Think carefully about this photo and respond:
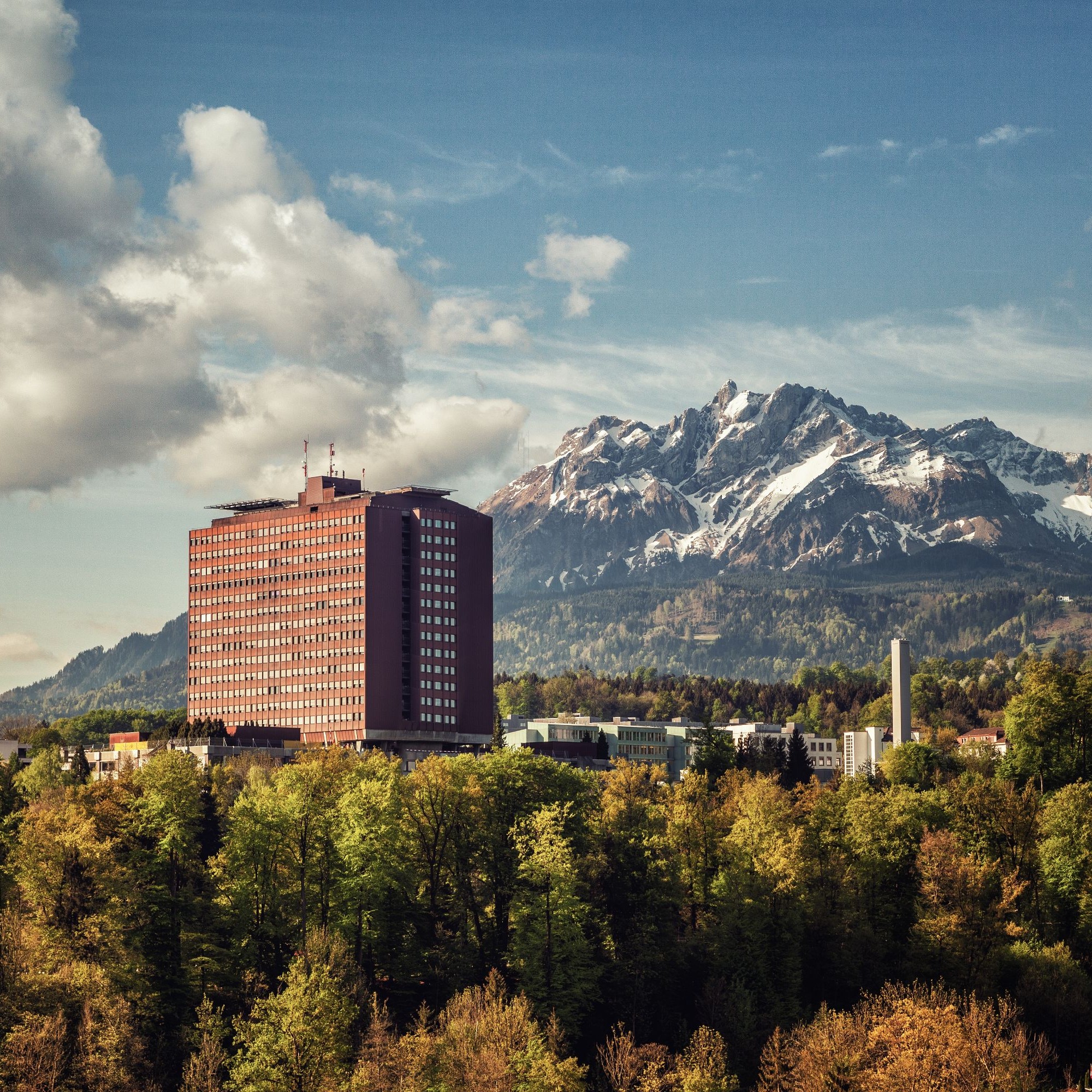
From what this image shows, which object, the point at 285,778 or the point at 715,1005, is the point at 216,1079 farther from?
the point at 285,778

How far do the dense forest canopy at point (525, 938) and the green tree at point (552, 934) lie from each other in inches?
8.7

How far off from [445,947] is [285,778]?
38584 millimetres

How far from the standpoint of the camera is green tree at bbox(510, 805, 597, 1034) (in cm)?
13712

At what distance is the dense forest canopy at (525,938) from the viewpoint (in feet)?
387

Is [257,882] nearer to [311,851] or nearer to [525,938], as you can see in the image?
[311,851]

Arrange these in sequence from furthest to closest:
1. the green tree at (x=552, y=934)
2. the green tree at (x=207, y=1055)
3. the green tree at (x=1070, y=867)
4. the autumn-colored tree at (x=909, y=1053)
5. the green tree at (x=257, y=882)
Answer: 1. the green tree at (x=1070, y=867)
2. the green tree at (x=257, y=882)
3. the green tree at (x=552, y=934)
4. the green tree at (x=207, y=1055)
5. the autumn-colored tree at (x=909, y=1053)

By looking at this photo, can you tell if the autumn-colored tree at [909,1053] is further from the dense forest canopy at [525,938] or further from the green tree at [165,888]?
the green tree at [165,888]

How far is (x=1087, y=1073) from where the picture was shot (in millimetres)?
132750

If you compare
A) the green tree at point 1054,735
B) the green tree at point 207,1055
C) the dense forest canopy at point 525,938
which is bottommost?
the green tree at point 207,1055

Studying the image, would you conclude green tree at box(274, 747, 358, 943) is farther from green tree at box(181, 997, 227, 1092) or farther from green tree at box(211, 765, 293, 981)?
green tree at box(181, 997, 227, 1092)

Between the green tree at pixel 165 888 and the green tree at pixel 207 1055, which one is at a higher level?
the green tree at pixel 165 888

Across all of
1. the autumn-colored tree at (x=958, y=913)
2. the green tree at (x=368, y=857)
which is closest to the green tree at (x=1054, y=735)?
the autumn-colored tree at (x=958, y=913)

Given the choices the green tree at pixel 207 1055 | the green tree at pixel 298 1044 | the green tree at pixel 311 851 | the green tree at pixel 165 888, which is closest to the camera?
the green tree at pixel 298 1044

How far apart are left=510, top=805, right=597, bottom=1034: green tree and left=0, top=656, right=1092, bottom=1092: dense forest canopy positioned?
0.72 feet
